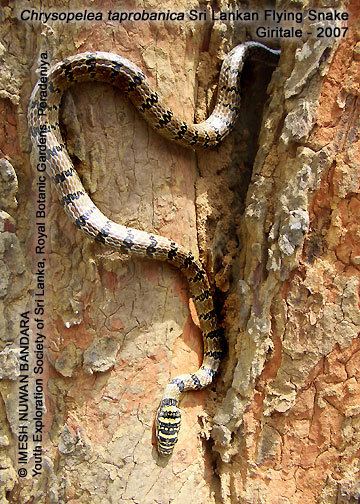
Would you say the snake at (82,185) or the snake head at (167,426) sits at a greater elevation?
the snake at (82,185)

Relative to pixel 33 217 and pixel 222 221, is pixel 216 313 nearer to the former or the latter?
pixel 222 221

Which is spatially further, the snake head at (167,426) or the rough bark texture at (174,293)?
the snake head at (167,426)

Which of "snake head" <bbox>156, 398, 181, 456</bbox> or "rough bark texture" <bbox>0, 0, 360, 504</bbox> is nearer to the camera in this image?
"rough bark texture" <bbox>0, 0, 360, 504</bbox>

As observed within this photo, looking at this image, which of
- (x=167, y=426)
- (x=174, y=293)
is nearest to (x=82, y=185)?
(x=174, y=293)

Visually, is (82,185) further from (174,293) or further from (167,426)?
(167,426)

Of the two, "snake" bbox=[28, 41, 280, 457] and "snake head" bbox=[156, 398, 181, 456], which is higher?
"snake" bbox=[28, 41, 280, 457]
